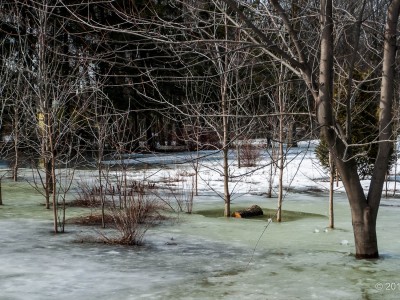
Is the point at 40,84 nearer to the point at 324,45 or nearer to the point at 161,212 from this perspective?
the point at 161,212

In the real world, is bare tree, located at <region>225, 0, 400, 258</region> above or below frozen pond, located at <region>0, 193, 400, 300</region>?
above

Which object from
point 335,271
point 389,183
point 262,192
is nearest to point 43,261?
point 335,271

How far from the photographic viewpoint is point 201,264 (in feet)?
A: 20.9

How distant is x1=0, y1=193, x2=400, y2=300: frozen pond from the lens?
5.22 m

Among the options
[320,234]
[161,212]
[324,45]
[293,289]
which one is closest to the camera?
[293,289]

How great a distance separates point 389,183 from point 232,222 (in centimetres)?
828

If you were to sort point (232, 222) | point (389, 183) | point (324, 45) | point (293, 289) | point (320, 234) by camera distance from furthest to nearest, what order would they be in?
point (389, 183) → point (232, 222) → point (320, 234) → point (324, 45) → point (293, 289)

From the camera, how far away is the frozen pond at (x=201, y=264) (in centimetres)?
522

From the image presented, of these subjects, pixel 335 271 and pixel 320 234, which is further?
pixel 320 234

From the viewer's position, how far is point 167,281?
5.57 metres

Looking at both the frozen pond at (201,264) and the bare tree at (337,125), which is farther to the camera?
the bare tree at (337,125)

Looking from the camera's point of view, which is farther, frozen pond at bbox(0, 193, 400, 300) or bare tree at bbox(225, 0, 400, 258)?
bare tree at bbox(225, 0, 400, 258)

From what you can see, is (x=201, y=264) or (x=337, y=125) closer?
(x=337, y=125)

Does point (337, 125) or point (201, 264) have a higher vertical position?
point (337, 125)
